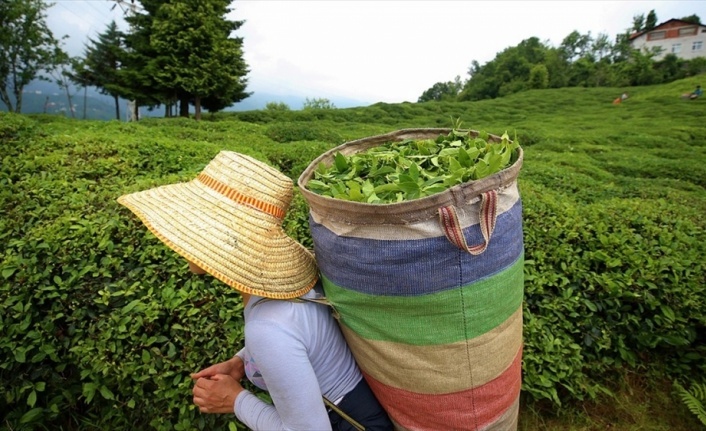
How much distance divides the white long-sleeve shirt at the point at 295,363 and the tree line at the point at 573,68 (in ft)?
146

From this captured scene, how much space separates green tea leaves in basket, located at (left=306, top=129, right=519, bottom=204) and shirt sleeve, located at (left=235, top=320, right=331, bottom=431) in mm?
414

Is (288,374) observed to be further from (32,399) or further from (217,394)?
(32,399)

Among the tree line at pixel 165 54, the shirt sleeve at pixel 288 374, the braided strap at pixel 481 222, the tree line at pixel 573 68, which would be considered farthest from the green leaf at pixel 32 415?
the tree line at pixel 573 68

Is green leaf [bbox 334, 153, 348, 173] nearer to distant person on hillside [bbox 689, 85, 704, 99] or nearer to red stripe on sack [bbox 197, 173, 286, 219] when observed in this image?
red stripe on sack [bbox 197, 173, 286, 219]

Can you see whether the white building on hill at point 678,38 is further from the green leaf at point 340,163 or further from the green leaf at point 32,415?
the green leaf at point 32,415

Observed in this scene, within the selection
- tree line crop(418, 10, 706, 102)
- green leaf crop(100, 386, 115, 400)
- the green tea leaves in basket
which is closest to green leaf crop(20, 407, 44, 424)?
green leaf crop(100, 386, 115, 400)

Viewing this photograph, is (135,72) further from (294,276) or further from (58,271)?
(294,276)

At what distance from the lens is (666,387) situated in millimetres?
2604

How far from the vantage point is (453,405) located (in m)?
1.25

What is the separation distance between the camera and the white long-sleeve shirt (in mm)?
1132

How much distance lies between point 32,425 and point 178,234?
1801mm

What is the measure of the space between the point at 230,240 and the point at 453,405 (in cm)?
82

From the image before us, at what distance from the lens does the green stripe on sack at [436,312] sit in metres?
1.13

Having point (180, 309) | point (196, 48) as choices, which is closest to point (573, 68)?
point (196, 48)
